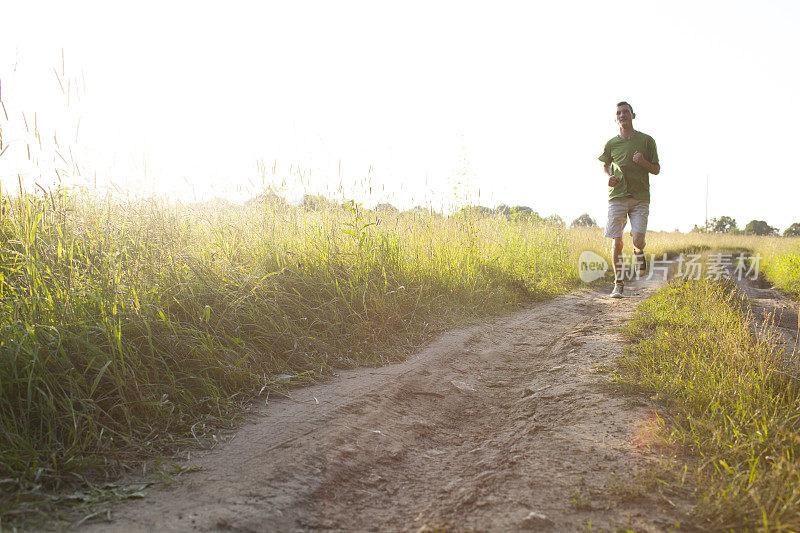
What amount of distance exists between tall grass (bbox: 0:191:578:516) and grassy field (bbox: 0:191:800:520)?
1 cm

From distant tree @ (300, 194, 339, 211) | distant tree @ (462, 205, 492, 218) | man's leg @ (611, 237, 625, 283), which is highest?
distant tree @ (462, 205, 492, 218)

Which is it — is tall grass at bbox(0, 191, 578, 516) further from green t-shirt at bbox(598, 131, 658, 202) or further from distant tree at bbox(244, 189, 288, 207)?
green t-shirt at bbox(598, 131, 658, 202)

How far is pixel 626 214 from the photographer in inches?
263

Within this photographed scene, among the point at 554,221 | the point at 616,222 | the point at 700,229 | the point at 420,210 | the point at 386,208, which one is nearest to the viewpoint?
the point at 386,208

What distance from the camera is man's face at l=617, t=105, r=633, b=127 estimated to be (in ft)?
21.1

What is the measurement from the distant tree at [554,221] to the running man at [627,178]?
8.53 ft

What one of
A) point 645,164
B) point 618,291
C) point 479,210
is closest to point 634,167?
point 645,164

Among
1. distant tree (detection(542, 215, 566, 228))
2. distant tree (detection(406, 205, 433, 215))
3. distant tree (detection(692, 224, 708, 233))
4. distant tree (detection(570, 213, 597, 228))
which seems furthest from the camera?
distant tree (detection(692, 224, 708, 233))

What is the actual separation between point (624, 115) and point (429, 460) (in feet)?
19.5

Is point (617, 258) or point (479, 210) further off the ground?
point (479, 210)

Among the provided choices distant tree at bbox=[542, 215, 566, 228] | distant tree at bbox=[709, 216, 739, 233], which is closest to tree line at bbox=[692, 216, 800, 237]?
distant tree at bbox=[709, 216, 739, 233]

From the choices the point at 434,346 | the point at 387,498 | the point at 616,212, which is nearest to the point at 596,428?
the point at 387,498

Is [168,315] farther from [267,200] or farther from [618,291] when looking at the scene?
[618,291]

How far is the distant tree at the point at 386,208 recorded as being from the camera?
530 cm
